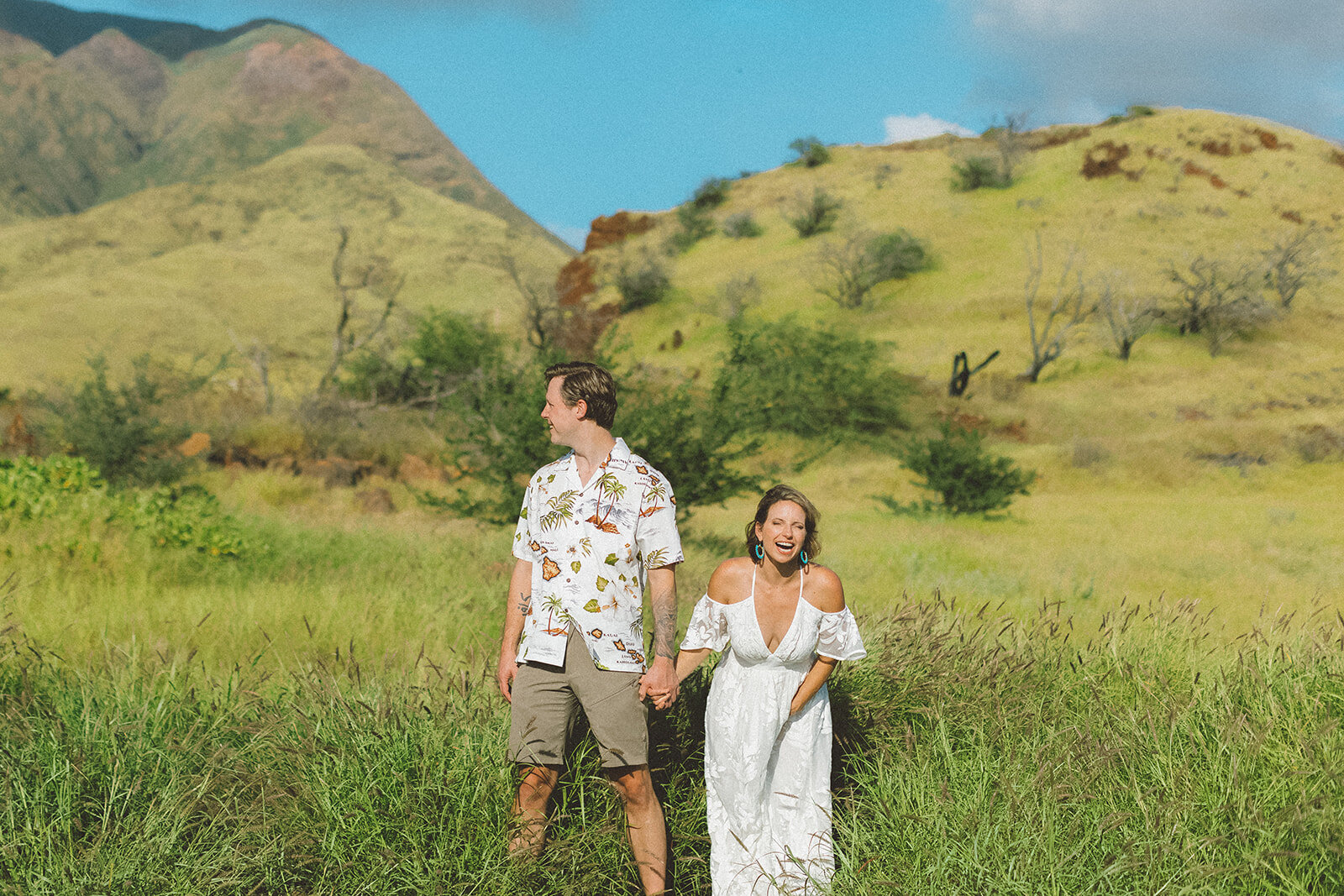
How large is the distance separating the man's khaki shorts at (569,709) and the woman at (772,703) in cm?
23

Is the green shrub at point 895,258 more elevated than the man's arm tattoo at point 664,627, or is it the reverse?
the green shrub at point 895,258

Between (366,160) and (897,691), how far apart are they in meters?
126

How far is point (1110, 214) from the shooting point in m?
44.6

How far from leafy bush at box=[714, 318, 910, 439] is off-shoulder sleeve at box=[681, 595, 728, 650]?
23158mm

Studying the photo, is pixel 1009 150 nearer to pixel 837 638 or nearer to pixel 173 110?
pixel 837 638

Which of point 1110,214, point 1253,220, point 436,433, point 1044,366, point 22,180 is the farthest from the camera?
point 22,180

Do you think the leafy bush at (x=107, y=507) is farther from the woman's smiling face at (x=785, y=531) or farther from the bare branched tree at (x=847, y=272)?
the bare branched tree at (x=847, y=272)

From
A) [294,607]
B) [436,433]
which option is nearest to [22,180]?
[436,433]

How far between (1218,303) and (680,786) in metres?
40.6

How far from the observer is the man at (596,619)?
271 cm

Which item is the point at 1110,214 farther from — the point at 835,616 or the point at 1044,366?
the point at 835,616

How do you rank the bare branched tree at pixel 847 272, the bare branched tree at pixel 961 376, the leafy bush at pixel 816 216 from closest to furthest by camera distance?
1. the bare branched tree at pixel 961 376
2. the bare branched tree at pixel 847 272
3. the leafy bush at pixel 816 216

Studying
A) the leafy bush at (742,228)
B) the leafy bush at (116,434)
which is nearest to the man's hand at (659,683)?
the leafy bush at (116,434)

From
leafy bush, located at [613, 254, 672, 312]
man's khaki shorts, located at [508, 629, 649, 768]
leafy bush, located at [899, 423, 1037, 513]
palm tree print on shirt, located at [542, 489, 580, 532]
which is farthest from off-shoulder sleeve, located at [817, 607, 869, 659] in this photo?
leafy bush, located at [613, 254, 672, 312]
